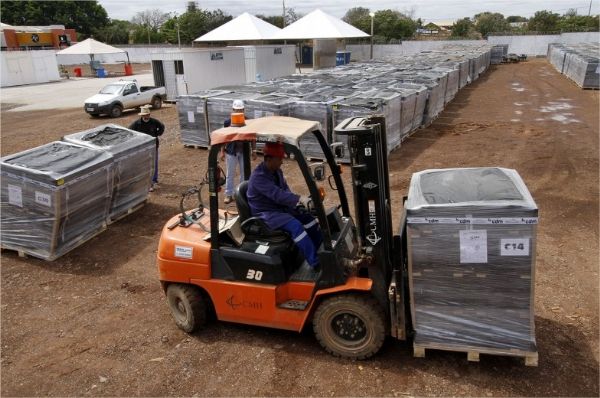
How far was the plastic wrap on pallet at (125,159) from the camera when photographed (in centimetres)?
874

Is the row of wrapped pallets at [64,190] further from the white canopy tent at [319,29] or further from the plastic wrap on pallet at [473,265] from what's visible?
the white canopy tent at [319,29]

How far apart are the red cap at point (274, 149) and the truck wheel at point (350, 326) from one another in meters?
1.57

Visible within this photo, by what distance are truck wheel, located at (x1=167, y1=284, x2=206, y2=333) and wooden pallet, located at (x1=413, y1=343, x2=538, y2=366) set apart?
2.43 metres

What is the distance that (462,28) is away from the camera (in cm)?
7100

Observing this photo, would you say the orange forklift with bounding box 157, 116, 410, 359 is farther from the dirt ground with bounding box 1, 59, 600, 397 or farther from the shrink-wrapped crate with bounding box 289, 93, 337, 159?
the shrink-wrapped crate with bounding box 289, 93, 337, 159

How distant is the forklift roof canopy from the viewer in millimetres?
4500

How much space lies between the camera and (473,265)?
4.22m

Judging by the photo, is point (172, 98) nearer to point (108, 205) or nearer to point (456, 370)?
point (108, 205)

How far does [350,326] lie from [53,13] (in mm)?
74847

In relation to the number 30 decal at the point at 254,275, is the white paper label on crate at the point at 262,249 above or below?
above

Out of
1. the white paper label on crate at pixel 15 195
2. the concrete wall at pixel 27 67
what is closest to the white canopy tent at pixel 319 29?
the concrete wall at pixel 27 67

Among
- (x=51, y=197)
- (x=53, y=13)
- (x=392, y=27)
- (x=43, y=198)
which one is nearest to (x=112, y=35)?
(x=53, y=13)

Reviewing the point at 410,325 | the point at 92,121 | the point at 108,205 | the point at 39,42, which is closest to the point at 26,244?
the point at 108,205

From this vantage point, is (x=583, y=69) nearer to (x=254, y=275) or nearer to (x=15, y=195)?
(x=254, y=275)
